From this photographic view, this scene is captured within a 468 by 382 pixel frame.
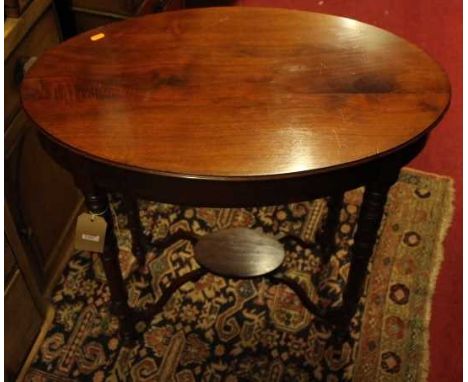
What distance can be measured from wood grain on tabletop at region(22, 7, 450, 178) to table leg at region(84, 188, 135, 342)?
0.49ft

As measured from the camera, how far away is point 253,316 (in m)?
1.43

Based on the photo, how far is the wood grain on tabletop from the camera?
0.83m

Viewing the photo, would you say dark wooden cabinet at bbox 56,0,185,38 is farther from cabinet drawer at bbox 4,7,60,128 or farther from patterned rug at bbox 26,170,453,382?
patterned rug at bbox 26,170,453,382

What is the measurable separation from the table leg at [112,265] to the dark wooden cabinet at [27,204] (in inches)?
9.1

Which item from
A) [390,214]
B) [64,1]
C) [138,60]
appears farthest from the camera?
[390,214]

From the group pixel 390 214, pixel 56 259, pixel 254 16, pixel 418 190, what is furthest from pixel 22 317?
pixel 418 190

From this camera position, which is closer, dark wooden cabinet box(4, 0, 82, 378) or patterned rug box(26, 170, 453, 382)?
dark wooden cabinet box(4, 0, 82, 378)

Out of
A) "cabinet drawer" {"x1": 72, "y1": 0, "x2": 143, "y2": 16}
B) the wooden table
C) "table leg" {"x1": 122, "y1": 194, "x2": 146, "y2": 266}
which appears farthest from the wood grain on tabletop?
"table leg" {"x1": 122, "y1": 194, "x2": 146, "y2": 266}

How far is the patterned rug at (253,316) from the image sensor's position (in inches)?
51.9

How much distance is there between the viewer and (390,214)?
1.70 metres

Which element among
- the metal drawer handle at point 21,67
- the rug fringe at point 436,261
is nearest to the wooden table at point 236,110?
the metal drawer handle at point 21,67

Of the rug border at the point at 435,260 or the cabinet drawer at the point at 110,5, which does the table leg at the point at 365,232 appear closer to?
the rug border at the point at 435,260

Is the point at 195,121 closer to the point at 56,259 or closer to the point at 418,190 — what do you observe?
the point at 56,259

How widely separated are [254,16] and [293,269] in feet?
2.33
